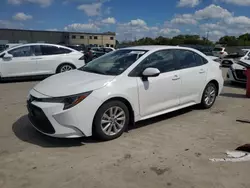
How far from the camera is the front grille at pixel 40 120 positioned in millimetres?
3928

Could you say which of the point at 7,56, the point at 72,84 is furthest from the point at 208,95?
the point at 7,56

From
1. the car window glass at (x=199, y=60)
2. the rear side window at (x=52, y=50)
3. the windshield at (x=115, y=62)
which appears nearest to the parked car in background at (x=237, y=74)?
the car window glass at (x=199, y=60)

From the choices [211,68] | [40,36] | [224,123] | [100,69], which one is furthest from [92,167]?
[40,36]

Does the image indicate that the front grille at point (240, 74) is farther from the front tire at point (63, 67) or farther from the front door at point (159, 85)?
the front tire at point (63, 67)

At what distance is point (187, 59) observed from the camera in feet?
18.5

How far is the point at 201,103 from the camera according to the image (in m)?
6.07

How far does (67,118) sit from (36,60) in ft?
23.6

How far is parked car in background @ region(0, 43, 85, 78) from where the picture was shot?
9992 mm

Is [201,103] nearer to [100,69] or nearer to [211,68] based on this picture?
[211,68]

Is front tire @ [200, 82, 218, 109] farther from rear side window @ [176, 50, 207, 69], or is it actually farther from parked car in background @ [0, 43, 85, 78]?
parked car in background @ [0, 43, 85, 78]

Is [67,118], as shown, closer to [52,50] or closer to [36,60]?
[36,60]

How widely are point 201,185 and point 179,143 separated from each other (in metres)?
1.21

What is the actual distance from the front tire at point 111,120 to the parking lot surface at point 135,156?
14 cm

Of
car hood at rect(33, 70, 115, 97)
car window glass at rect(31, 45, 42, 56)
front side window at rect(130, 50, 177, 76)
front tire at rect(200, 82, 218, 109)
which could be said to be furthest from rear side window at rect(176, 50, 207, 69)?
car window glass at rect(31, 45, 42, 56)
